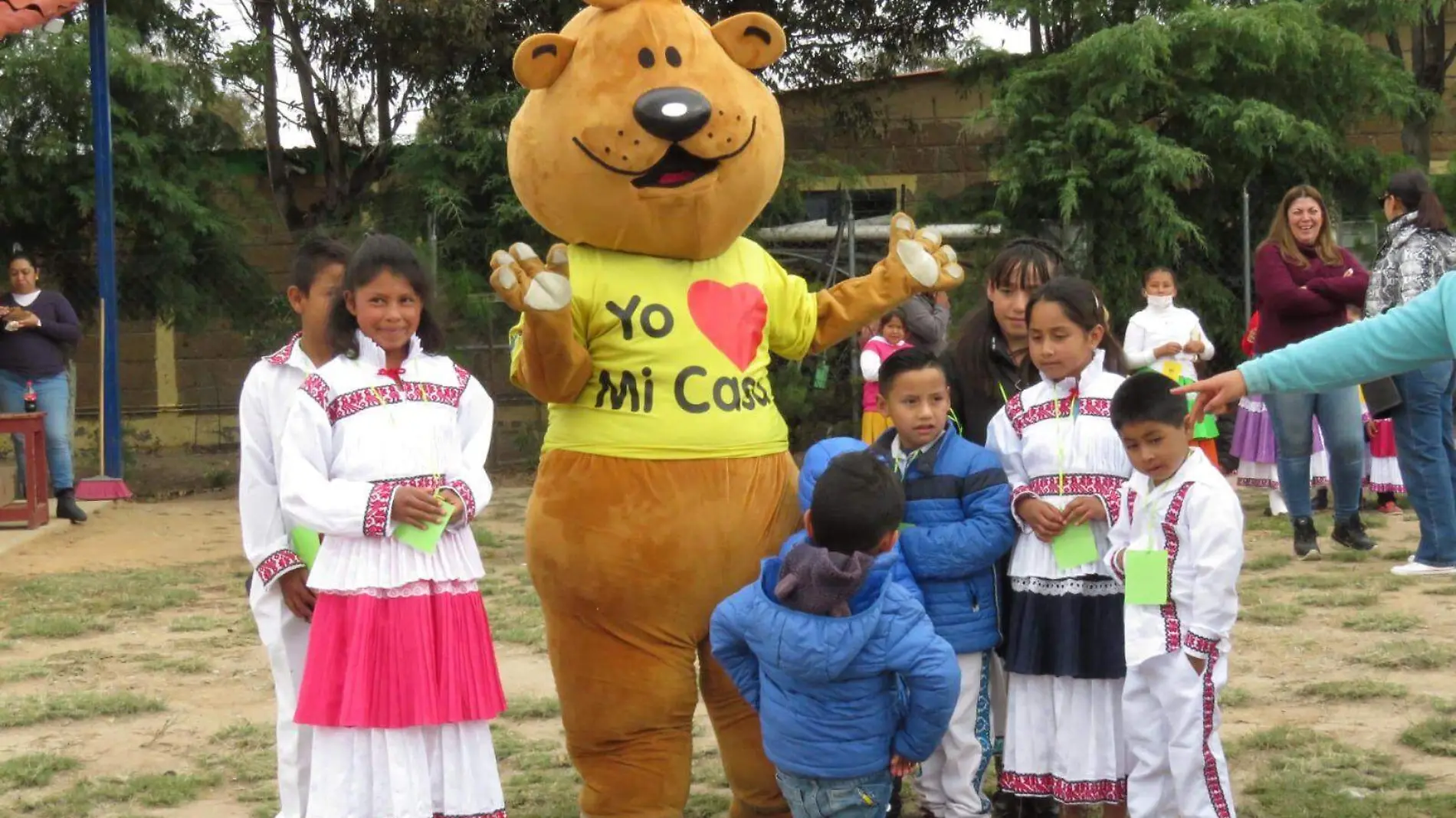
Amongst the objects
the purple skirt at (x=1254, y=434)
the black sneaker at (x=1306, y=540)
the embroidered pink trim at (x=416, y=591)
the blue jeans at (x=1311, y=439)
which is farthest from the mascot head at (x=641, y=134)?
the purple skirt at (x=1254, y=434)

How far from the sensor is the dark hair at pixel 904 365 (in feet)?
14.1

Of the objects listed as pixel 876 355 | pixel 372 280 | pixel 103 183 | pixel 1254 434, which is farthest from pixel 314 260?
pixel 103 183

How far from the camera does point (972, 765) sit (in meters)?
4.35

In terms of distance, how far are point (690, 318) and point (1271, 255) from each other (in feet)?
15.7

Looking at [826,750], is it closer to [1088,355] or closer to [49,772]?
[1088,355]

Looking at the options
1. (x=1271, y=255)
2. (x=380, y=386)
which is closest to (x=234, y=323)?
(x=1271, y=255)

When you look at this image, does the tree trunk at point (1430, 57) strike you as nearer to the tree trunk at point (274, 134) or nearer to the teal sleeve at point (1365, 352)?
the tree trunk at point (274, 134)

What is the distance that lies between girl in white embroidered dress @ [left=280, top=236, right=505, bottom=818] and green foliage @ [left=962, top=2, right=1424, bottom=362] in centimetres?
909

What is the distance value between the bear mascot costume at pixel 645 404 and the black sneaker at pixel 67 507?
7956 mm

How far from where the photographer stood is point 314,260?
446 cm

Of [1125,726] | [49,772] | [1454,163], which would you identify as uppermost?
[1454,163]

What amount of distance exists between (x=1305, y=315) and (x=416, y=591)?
18.2 ft

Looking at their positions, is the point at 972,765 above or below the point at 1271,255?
below

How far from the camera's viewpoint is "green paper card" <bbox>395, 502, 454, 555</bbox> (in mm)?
3877
